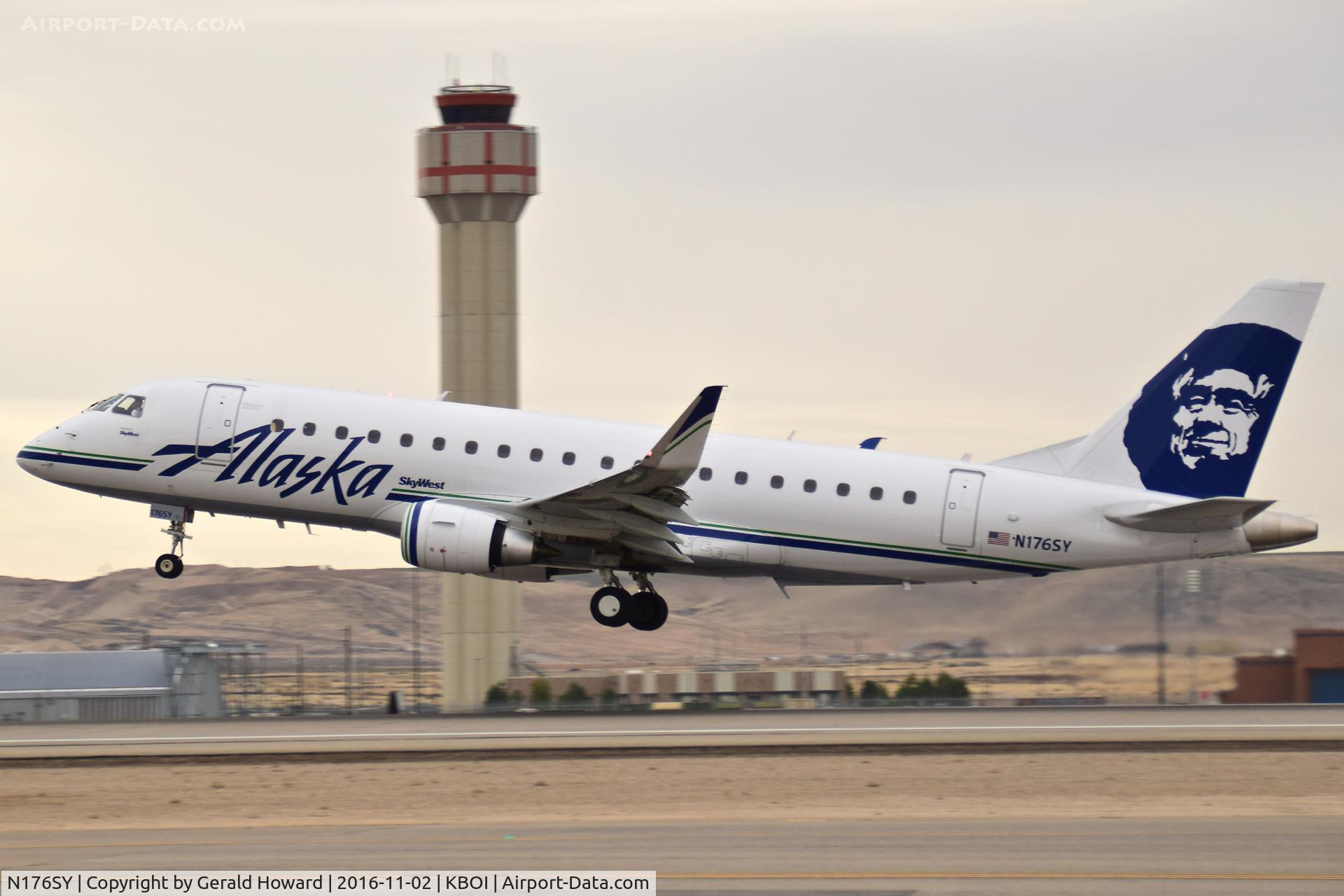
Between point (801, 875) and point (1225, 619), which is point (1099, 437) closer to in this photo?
point (1225, 619)

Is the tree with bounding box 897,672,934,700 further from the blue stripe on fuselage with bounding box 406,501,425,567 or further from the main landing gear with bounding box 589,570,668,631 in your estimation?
the blue stripe on fuselage with bounding box 406,501,425,567

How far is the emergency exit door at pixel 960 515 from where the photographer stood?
39.2 metres

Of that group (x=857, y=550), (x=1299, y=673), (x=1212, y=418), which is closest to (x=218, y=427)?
(x=857, y=550)

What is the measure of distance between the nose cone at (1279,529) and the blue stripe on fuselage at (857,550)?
4585mm

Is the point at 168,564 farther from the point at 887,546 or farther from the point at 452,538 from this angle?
the point at 887,546

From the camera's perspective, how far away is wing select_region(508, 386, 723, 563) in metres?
36.3

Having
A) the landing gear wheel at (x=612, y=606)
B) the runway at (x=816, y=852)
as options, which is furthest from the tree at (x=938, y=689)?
the runway at (x=816, y=852)

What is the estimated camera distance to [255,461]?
132ft

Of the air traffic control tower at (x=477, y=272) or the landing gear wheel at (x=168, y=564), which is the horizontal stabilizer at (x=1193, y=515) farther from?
the air traffic control tower at (x=477, y=272)

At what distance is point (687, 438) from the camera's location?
36.3 meters

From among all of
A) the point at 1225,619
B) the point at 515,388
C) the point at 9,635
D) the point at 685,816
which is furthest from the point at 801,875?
the point at 9,635

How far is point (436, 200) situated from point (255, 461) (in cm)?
3243

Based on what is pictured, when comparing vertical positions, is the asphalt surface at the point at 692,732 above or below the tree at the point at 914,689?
below

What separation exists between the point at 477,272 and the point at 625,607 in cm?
3200
